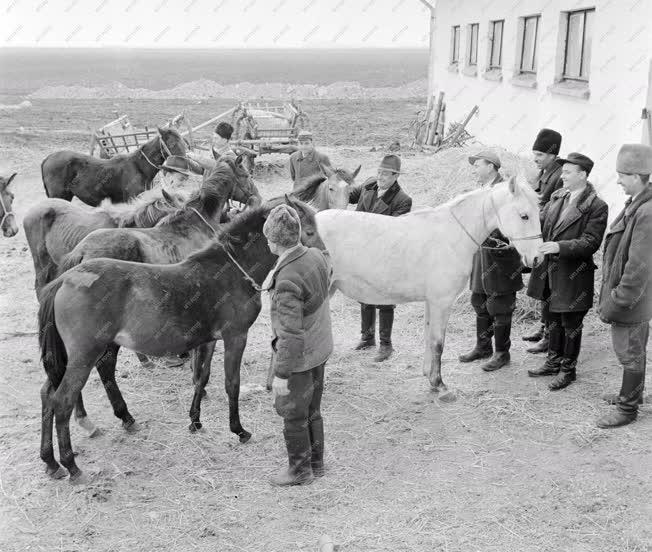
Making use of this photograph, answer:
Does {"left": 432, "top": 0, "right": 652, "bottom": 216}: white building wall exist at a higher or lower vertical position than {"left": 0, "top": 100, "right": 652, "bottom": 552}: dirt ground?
higher

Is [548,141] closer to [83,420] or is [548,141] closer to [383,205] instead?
[383,205]

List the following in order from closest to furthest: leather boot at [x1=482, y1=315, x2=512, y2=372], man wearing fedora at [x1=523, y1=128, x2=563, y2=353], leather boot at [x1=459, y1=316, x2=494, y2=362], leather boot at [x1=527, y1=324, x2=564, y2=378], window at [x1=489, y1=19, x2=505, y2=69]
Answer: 1. man wearing fedora at [x1=523, y1=128, x2=563, y2=353]
2. leather boot at [x1=527, y1=324, x2=564, y2=378]
3. leather boot at [x1=482, y1=315, x2=512, y2=372]
4. leather boot at [x1=459, y1=316, x2=494, y2=362]
5. window at [x1=489, y1=19, x2=505, y2=69]

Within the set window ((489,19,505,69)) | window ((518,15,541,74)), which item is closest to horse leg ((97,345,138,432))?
window ((518,15,541,74))

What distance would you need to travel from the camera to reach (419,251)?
5.61m

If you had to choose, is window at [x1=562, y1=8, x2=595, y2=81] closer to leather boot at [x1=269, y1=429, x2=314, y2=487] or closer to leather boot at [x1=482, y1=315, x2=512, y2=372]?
leather boot at [x1=482, y1=315, x2=512, y2=372]

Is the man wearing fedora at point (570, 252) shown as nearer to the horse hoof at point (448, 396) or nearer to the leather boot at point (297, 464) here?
the horse hoof at point (448, 396)

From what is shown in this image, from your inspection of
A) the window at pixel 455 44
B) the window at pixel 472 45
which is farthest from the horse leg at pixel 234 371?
the window at pixel 455 44

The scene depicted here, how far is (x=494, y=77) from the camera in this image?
47.9ft

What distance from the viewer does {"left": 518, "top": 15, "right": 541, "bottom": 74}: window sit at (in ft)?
41.0

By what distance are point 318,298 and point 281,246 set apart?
1.35 feet

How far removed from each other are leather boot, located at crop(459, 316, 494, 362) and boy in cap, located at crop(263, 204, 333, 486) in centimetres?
264

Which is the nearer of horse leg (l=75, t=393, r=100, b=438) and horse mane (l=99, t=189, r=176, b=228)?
horse leg (l=75, t=393, r=100, b=438)

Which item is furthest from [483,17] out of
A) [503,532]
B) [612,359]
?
[503,532]

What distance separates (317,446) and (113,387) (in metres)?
1.80
